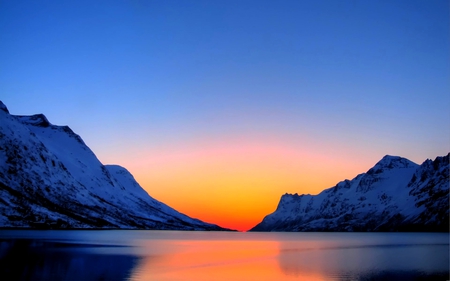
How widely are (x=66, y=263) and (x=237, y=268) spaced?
76.3ft

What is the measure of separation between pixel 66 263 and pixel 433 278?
45.4 m

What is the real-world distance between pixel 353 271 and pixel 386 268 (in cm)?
687

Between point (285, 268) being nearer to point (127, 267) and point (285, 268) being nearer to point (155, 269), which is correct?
point (155, 269)

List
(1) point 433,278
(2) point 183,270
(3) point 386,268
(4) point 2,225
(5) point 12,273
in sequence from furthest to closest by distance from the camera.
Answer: (4) point 2,225, (3) point 386,268, (2) point 183,270, (1) point 433,278, (5) point 12,273

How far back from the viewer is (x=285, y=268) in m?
57.6

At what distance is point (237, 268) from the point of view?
188 feet

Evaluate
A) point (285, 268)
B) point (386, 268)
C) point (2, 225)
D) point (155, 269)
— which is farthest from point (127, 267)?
point (2, 225)

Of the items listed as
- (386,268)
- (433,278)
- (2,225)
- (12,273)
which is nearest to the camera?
(12,273)

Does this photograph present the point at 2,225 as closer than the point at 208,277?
No

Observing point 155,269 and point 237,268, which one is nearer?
point 155,269

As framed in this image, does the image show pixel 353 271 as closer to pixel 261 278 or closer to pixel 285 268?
pixel 285 268

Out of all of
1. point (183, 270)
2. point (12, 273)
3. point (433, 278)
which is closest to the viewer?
point (12, 273)

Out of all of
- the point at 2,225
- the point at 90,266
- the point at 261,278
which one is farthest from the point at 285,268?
the point at 2,225

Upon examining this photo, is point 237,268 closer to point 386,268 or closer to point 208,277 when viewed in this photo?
point 208,277
